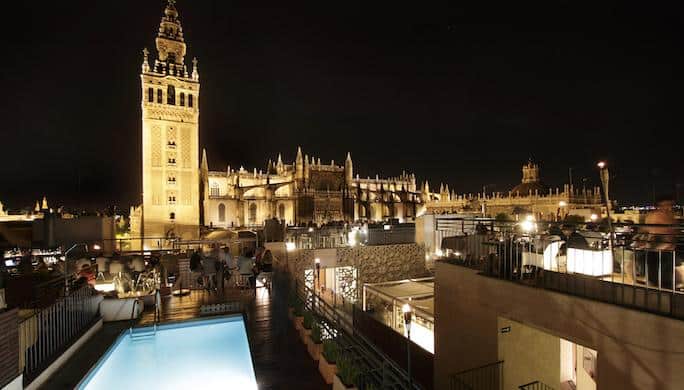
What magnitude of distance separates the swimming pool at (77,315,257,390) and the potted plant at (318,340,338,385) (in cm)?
127

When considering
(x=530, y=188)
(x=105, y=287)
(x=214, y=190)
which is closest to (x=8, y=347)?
(x=105, y=287)

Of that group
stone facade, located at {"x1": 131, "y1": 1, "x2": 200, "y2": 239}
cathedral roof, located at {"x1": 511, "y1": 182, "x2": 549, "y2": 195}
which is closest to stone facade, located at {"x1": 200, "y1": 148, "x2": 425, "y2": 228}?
stone facade, located at {"x1": 131, "y1": 1, "x2": 200, "y2": 239}

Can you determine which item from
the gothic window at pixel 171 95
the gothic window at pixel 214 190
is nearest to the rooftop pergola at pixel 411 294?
the gothic window at pixel 171 95

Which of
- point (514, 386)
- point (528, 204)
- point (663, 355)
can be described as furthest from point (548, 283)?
point (528, 204)

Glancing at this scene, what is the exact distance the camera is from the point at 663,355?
12.9ft

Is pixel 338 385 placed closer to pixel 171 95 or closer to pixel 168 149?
pixel 168 149

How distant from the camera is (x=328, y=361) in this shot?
535 cm

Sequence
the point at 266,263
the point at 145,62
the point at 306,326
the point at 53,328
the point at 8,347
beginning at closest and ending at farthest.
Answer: the point at 8,347
the point at 53,328
the point at 306,326
the point at 266,263
the point at 145,62

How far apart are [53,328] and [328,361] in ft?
15.1

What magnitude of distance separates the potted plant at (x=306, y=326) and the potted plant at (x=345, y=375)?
1.61 meters

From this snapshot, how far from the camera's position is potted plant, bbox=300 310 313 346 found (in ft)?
21.5

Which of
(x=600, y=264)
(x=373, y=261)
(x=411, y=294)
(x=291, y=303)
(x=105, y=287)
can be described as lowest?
(x=411, y=294)

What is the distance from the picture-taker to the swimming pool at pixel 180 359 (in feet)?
20.5

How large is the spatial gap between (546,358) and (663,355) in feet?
10.3
